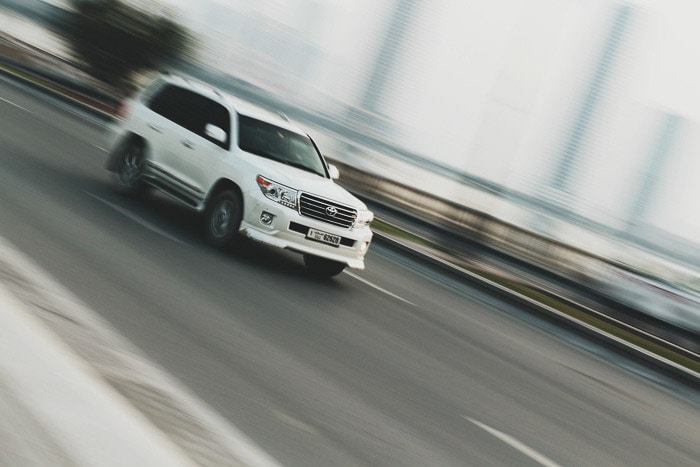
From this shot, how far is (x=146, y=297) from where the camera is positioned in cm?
732

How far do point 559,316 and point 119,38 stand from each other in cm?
2736

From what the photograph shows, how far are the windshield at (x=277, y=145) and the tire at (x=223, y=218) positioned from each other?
82 centimetres

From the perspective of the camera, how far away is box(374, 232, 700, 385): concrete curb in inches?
468

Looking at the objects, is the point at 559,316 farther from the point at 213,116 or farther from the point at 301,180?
the point at 213,116

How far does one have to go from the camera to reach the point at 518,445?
6160mm

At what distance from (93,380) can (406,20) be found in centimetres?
12901

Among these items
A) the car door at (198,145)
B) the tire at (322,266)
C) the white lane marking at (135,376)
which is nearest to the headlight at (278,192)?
the car door at (198,145)

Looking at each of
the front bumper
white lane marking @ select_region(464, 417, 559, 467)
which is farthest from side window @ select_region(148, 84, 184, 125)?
white lane marking @ select_region(464, 417, 559, 467)

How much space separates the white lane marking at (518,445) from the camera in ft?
19.6

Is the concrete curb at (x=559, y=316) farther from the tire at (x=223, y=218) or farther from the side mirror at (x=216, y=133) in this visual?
the side mirror at (x=216, y=133)

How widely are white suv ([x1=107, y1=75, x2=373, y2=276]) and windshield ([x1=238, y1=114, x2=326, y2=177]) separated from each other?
0.06ft

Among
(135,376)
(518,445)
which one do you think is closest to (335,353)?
(518,445)

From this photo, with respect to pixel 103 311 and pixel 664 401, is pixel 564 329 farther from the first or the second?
pixel 103 311

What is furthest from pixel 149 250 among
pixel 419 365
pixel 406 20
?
pixel 406 20
